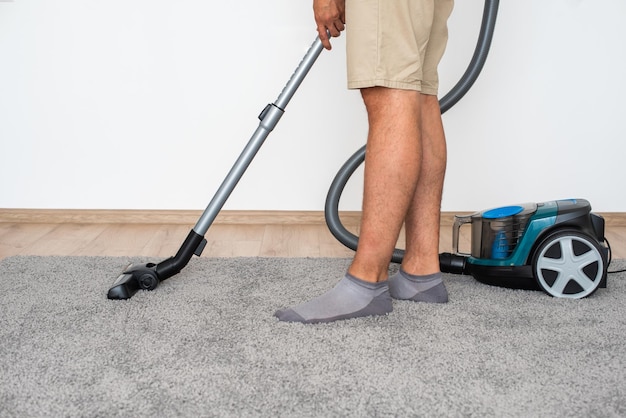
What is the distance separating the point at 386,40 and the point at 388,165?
0.21m

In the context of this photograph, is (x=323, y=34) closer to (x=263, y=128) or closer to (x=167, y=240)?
(x=263, y=128)

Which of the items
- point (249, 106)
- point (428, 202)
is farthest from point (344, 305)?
point (249, 106)

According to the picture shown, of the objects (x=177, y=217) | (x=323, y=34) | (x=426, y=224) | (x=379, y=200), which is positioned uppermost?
(x=323, y=34)

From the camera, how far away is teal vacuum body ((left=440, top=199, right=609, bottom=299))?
134 cm

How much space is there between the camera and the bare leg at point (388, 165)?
1.15m

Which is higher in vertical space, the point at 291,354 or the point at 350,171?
the point at 350,171

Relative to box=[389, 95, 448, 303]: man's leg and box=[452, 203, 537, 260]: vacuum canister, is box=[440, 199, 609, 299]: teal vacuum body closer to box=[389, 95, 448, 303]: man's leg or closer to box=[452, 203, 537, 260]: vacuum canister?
box=[452, 203, 537, 260]: vacuum canister

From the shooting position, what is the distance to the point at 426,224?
133 cm

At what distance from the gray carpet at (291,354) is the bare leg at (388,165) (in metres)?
0.15

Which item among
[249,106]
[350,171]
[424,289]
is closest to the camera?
[424,289]

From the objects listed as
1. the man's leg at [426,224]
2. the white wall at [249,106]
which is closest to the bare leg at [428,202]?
the man's leg at [426,224]

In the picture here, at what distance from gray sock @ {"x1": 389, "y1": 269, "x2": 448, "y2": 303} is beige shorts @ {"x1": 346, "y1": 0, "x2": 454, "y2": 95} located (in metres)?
0.39

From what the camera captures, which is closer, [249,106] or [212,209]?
[212,209]

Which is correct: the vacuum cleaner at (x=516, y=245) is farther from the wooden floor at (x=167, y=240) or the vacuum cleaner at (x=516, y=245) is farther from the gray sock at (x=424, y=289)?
the wooden floor at (x=167, y=240)
